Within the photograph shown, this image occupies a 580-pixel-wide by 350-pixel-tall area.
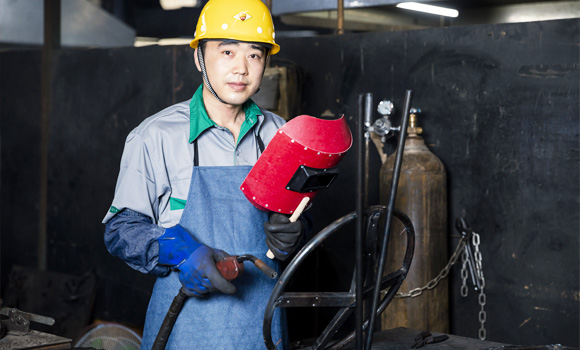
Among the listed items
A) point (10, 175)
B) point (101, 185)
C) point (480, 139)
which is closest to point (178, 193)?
point (480, 139)

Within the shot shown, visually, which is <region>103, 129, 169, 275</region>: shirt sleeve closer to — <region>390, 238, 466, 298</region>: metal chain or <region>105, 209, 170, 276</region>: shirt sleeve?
<region>105, 209, 170, 276</region>: shirt sleeve

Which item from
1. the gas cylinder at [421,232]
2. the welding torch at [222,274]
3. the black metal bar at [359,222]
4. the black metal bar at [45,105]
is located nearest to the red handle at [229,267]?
the welding torch at [222,274]

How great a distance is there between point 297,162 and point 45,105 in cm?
366

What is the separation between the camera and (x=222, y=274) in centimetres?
175

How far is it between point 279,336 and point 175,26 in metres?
3.04

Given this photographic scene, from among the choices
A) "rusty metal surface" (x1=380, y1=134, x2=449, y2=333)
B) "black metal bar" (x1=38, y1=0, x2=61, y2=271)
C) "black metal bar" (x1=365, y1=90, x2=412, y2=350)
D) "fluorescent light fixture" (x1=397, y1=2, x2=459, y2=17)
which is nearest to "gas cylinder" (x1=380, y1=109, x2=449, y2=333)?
"rusty metal surface" (x1=380, y1=134, x2=449, y2=333)

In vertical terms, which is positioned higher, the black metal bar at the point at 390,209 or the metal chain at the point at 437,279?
the black metal bar at the point at 390,209

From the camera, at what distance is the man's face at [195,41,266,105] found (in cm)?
190

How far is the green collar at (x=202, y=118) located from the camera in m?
1.94

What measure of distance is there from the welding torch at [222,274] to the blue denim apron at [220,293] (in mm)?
38

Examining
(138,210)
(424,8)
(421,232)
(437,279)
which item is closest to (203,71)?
(138,210)

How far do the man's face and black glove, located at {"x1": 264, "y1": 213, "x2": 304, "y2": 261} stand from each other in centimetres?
39

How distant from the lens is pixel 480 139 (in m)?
3.28

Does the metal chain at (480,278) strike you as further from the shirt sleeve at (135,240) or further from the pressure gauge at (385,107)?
the shirt sleeve at (135,240)
